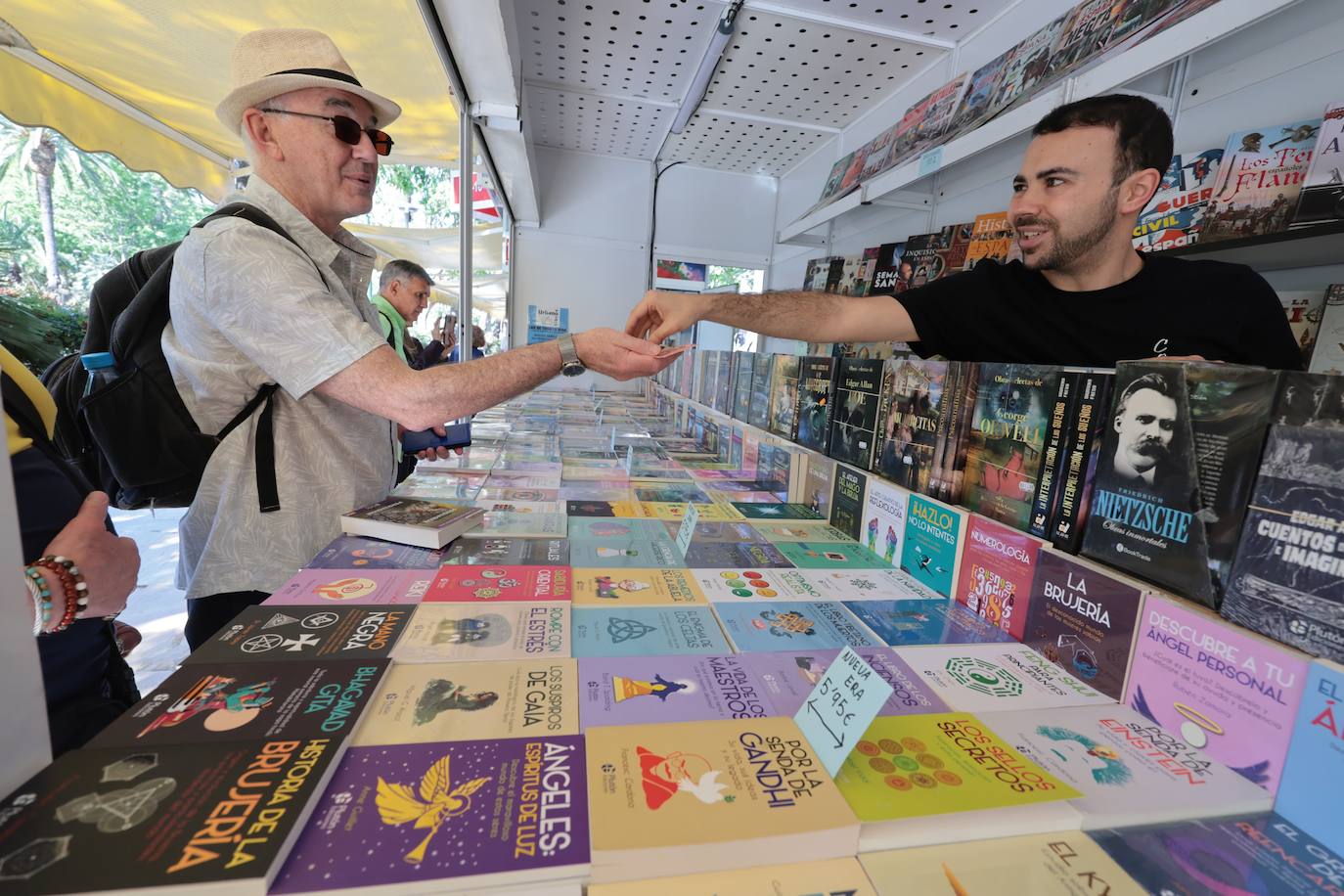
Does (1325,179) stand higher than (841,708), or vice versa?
(1325,179)

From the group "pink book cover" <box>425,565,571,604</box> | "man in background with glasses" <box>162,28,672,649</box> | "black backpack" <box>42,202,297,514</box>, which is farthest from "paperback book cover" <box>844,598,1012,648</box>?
"black backpack" <box>42,202,297,514</box>

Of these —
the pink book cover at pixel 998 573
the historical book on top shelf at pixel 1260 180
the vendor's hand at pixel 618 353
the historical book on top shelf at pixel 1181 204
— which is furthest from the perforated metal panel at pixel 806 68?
the pink book cover at pixel 998 573

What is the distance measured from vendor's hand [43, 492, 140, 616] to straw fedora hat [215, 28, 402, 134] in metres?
0.86

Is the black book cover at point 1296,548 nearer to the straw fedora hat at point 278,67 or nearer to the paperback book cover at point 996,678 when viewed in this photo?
the paperback book cover at point 996,678

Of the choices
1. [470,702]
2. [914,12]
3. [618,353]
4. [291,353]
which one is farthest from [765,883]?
[914,12]

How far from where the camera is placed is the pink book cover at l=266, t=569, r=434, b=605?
3.11 ft

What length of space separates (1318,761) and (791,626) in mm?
590

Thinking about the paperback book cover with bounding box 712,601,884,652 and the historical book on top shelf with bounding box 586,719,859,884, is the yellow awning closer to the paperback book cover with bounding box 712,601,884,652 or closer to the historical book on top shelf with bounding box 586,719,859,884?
the paperback book cover with bounding box 712,601,884,652

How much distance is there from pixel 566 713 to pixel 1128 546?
777mm

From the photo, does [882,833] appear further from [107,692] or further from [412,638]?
[107,692]

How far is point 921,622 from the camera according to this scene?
3.21 feet

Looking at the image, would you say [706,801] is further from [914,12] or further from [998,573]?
[914,12]

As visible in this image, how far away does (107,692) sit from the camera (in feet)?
3.01

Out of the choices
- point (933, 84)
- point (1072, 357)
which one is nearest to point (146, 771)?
point (1072, 357)
